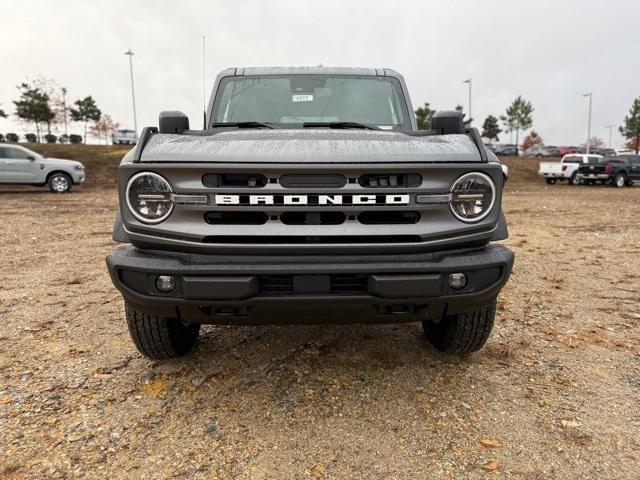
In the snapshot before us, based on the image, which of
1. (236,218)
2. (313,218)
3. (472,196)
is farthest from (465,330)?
(236,218)

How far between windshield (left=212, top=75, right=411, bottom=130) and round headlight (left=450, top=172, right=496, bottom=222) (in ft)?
4.37

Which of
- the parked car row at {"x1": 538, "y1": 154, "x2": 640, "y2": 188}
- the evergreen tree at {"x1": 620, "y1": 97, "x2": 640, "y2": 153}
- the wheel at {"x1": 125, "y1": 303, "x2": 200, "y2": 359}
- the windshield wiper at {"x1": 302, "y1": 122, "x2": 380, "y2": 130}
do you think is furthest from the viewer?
the evergreen tree at {"x1": 620, "y1": 97, "x2": 640, "y2": 153}

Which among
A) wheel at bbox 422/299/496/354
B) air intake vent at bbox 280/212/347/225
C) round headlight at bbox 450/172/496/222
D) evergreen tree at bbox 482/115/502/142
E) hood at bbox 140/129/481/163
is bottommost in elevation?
wheel at bbox 422/299/496/354

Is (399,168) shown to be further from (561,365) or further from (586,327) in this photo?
(586,327)

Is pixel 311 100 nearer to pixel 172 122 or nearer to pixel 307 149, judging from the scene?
pixel 172 122

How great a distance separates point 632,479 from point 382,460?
3.50 ft

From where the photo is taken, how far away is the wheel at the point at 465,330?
292 cm

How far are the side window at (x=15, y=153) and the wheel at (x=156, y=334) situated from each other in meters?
16.3

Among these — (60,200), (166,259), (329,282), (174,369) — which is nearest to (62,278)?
(174,369)

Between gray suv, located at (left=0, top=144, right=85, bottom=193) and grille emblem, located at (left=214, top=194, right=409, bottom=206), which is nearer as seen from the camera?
grille emblem, located at (left=214, top=194, right=409, bottom=206)

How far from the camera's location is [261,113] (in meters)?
3.77

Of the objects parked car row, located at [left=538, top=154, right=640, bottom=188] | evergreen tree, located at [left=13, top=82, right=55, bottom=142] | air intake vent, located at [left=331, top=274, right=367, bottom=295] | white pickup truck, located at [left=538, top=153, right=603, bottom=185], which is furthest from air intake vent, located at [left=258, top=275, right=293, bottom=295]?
evergreen tree, located at [left=13, top=82, right=55, bottom=142]

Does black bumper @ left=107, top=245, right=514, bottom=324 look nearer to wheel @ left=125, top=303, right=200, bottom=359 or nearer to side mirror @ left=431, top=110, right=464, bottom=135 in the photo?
wheel @ left=125, top=303, right=200, bottom=359

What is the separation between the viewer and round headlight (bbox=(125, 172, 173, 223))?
2375mm
